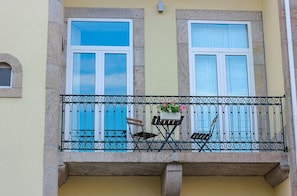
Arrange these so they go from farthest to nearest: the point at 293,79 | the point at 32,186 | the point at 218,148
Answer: the point at 218,148 < the point at 293,79 < the point at 32,186

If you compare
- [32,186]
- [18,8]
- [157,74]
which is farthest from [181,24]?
[32,186]

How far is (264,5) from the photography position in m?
14.5

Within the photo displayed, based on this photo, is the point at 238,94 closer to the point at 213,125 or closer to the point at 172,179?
the point at 213,125

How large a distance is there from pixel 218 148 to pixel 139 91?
1838 millimetres

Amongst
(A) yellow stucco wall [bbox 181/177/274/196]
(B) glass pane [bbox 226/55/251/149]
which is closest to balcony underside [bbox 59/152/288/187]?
(A) yellow stucco wall [bbox 181/177/274/196]

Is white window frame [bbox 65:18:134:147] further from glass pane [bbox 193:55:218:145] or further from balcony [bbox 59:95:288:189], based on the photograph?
glass pane [bbox 193:55:218:145]

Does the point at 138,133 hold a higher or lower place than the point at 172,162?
higher

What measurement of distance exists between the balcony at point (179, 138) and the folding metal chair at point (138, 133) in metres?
0.07

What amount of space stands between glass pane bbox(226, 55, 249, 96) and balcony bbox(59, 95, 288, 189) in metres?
0.31

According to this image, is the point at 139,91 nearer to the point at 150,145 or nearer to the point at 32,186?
the point at 150,145

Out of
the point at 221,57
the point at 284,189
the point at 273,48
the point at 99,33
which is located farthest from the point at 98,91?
the point at 284,189

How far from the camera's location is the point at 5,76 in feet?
40.4

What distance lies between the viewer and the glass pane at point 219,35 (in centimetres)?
1452

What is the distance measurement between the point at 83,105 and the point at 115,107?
60cm
